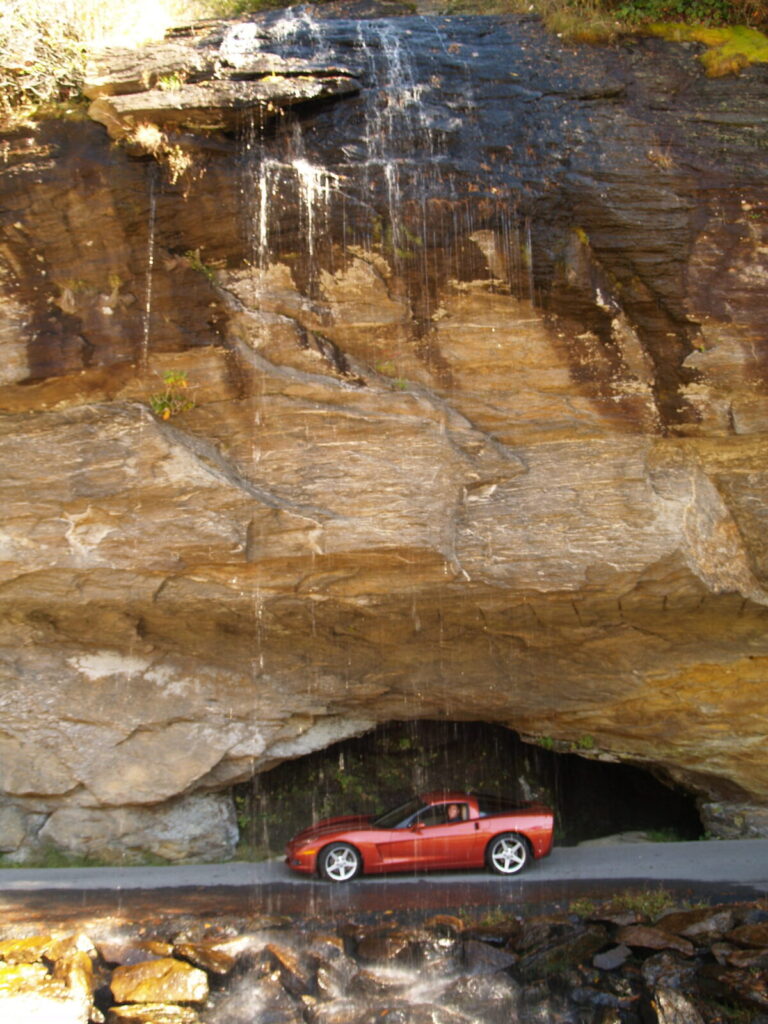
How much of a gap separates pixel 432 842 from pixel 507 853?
30.5 inches

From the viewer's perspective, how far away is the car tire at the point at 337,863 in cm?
810

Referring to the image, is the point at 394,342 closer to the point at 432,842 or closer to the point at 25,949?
the point at 432,842

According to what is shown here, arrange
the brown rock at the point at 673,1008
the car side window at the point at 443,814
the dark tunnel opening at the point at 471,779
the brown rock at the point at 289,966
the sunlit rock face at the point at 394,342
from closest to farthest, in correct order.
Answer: the brown rock at the point at 673,1008 → the brown rock at the point at 289,966 → the sunlit rock face at the point at 394,342 → the car side window at the point at 443,814 → the dark tunnel opening at the point at 471,779

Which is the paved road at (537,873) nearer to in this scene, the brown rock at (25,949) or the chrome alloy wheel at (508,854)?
the chrome alloy wheel at (508,854)

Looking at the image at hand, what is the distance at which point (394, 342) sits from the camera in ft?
27.4

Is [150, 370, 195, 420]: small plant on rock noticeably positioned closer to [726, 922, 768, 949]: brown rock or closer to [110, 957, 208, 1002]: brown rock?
[110, 957, 208, 1002]: brown rock

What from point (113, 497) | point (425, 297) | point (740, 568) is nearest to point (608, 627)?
point (740, 568)

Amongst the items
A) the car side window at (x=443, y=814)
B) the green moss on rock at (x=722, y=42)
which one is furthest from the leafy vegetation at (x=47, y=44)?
the car side window at (x=443, y=814)

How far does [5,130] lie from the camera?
785 centimetres

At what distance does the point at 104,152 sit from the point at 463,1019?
7958 millimetres

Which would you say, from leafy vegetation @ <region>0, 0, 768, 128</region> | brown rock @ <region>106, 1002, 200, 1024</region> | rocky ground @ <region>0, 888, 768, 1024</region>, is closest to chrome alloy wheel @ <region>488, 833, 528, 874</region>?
rocky ground @ <region>0, 888, 768, 1024</region>

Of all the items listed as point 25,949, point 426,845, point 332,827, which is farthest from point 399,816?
point 25,949

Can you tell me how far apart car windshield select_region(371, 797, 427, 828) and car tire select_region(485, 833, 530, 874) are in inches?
31.8

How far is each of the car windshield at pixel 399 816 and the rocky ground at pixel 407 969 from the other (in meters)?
1.86
